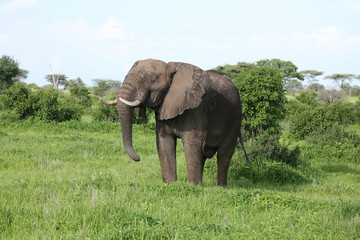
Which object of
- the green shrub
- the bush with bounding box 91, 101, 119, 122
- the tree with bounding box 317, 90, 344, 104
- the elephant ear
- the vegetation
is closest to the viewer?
the vegetation

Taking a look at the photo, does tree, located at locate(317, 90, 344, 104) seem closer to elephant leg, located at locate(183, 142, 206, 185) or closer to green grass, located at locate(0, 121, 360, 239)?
green grass, located at locate(0, 121, 360, 239)

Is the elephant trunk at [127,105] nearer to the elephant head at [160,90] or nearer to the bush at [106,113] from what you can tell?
the elephant head at [160,90]

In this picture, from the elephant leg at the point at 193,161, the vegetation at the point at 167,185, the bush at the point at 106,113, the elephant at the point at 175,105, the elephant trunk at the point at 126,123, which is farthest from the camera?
the bush at the point at 106,113

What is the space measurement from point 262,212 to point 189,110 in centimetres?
240

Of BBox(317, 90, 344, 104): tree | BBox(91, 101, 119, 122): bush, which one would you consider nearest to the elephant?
BBox(91, 101, 119, 122): bush

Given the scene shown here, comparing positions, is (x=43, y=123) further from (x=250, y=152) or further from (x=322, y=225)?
(x=322, y=225)

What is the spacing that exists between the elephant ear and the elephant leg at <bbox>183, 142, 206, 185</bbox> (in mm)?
680

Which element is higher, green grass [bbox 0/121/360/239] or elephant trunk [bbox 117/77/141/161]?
elephant trunk [bbox 117/77/141/161]

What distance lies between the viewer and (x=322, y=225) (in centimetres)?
585

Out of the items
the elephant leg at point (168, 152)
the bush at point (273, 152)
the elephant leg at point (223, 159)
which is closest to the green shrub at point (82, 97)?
the bush at point (273, 152)

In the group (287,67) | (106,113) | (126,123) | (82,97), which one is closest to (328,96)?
(287,67)

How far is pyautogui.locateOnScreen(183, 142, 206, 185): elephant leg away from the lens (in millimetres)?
8398

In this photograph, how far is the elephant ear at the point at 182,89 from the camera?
819 cm

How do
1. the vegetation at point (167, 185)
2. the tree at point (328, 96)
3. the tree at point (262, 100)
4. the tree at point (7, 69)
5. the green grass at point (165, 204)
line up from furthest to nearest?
the tree at point (328, 96), the tree at point (7, 69), the tree at point (262, 100), the vegetation at point (167, 185), the green grass at point (165, 204)
